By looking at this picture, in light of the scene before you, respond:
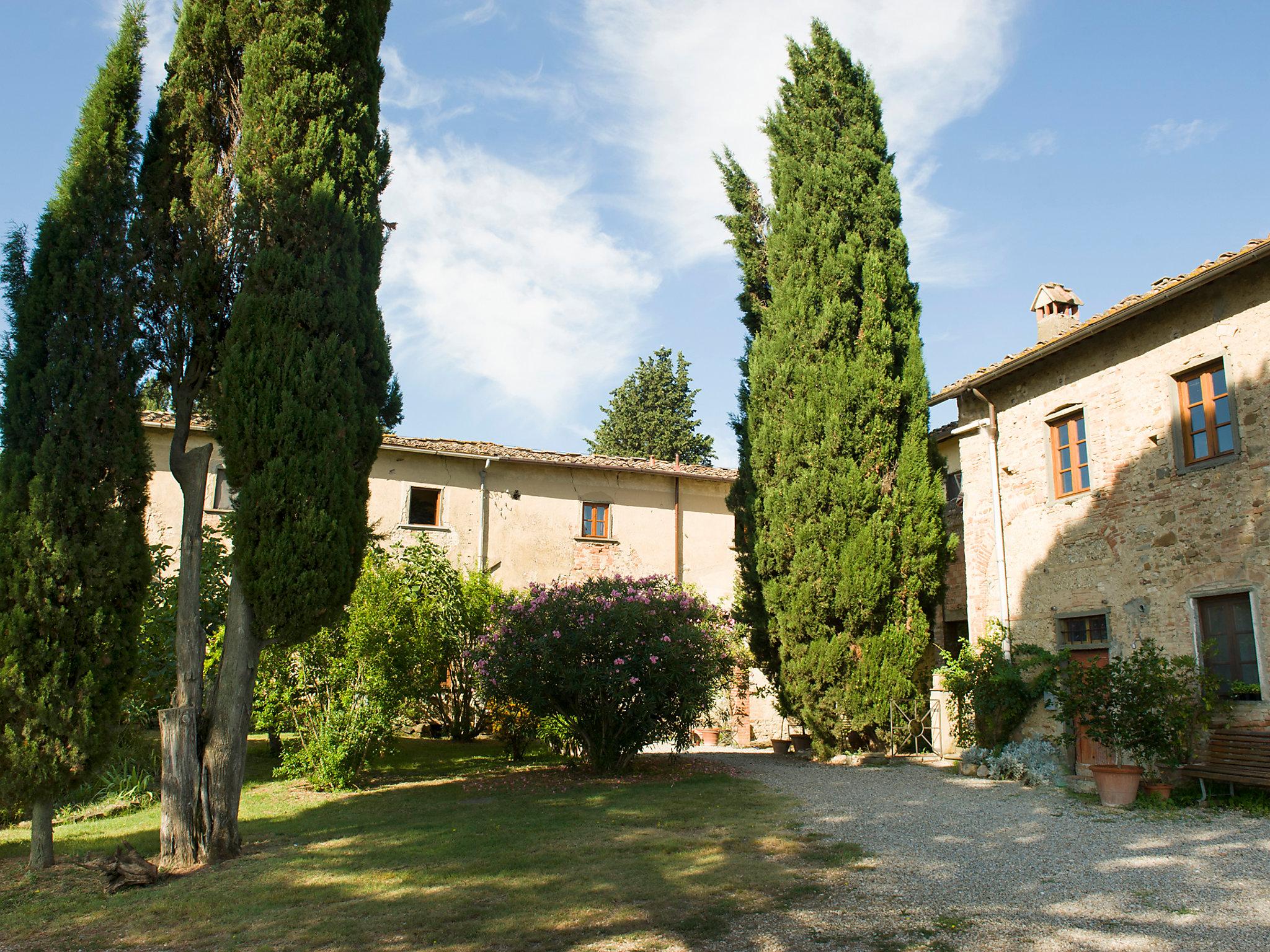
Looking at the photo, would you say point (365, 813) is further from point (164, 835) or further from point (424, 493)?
point (424, 493)

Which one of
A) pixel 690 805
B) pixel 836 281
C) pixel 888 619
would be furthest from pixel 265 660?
pixel 836 281

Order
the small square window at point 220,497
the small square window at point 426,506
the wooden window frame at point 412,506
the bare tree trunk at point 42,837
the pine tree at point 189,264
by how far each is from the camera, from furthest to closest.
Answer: the small square window at point 426,506, the wooden window frame at point 412,506, the small square window at point 220,497, the pine tree at point 189,264, the bare tree trunk at point 42,837

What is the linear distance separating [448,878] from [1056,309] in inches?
520

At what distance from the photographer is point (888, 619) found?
13.6 metres

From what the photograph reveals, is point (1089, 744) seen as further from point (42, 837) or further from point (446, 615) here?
point (42, 837)

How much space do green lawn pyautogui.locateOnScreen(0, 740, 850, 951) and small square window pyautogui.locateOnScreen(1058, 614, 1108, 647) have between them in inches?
196

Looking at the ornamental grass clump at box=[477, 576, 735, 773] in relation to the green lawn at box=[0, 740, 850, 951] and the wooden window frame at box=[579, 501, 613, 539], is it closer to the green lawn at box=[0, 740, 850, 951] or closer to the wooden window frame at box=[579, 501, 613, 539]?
the green lawn at box=[0, 740, 850, 951]

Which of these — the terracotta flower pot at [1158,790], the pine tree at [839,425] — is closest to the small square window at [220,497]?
the pine tree at [839,425]

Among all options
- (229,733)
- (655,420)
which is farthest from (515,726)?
(655,420)

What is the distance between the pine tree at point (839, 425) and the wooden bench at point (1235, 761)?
173 inches

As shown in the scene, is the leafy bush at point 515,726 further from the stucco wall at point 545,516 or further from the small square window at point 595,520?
the small square window at point 595,520

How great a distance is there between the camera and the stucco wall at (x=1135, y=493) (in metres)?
9.67

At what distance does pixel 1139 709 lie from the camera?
9.28 meters

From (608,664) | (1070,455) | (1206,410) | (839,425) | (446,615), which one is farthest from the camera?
(839,425)
